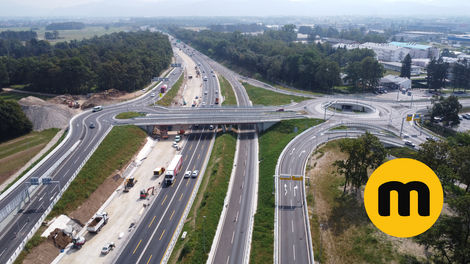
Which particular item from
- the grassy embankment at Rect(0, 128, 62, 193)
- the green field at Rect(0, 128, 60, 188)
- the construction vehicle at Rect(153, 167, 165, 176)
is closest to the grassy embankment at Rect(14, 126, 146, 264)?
the construction vehicle at Rect(153, 167, 165, 176)

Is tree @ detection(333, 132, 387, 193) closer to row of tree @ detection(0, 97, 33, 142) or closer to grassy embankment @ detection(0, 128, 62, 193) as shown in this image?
grassy embankment @ detection(0, 128, 62, 193)

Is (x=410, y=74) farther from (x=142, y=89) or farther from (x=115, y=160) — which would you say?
(x=115, y=160)

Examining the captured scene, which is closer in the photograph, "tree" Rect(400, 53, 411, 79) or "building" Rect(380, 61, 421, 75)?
"tree" Rect(400, 53, 411, 79)

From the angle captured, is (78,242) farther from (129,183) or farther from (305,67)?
(305,67)

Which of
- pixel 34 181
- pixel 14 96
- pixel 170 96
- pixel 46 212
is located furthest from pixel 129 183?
pixel 14 96

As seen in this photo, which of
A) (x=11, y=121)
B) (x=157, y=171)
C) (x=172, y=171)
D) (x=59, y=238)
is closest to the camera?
(x=59, y=238)

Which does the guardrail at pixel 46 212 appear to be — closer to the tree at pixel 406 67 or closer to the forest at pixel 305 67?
the forest at pixel 305 67
